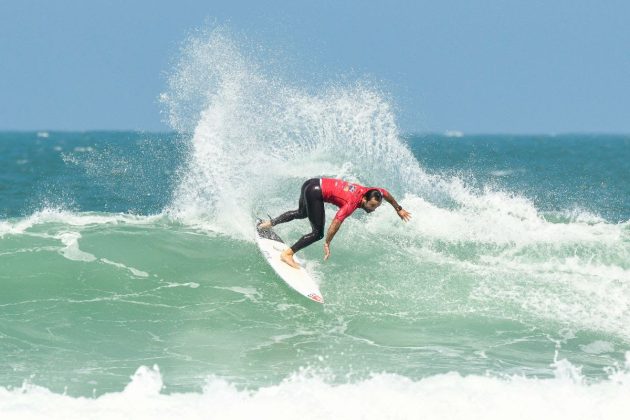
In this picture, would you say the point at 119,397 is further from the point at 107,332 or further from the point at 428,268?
the point at 428,268

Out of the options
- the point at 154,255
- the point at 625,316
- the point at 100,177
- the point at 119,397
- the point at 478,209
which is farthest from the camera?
the point at 100,177

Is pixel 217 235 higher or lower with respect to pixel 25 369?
higher

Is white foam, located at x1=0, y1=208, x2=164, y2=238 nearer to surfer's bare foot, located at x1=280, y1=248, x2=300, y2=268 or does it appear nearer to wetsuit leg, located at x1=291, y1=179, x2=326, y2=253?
surfer's bare foot, located at x1=280, y1=248, x2=300, y2=268

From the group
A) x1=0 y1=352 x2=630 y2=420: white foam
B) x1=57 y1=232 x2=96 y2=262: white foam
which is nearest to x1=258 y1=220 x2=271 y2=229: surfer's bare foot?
x1=57 y1=232 x2=96 y2=262: white foam

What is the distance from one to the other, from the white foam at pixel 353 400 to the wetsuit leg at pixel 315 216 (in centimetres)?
347

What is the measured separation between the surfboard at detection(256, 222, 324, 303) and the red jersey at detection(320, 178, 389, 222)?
3.26ft

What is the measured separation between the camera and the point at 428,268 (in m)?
10.9

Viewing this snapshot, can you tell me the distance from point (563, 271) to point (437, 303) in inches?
92.9

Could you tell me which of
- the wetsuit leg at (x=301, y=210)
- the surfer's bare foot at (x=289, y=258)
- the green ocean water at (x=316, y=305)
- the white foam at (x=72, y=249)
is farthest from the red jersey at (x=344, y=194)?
the white foam at (x=72, y=249)

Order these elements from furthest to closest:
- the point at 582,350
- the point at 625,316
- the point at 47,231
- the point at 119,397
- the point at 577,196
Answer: the point at 577,196, the point at 47,231, the point at 625,316, the point at 582,350, the point at 119,397

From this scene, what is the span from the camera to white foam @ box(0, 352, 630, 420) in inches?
252

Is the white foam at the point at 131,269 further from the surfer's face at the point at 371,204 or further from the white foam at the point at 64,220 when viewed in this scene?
the surfer's face at the point at 371,204

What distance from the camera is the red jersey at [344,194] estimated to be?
9891 mm

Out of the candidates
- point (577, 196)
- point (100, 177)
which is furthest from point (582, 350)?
point (100, 177)
